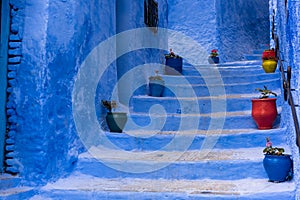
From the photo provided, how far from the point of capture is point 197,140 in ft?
12.0

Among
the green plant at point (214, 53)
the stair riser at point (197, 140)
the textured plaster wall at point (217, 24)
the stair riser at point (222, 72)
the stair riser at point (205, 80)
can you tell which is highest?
the textured plaster wall at point (217, 24)

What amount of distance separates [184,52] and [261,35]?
9.23 ft

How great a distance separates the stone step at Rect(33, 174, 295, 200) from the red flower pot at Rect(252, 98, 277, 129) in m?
1.02

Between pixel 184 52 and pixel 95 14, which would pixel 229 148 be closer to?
pixel 95 14

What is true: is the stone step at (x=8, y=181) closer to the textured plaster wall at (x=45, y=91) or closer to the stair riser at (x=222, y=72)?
the textured plaster wall at (x=45, y=91)

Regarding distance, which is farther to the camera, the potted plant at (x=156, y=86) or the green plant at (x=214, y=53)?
the green plant at (x=214, y=53)

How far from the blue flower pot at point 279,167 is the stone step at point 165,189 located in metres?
0.07

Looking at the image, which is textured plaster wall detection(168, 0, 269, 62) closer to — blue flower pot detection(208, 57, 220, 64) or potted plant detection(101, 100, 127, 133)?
blue flower pot detection(208, 57, 220, 64)

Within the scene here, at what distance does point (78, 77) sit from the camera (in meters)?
3.67

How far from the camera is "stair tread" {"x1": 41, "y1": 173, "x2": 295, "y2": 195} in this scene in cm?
262

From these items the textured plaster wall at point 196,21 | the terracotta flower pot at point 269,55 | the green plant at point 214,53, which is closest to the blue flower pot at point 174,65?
the terracotta flower pot at point 269,55

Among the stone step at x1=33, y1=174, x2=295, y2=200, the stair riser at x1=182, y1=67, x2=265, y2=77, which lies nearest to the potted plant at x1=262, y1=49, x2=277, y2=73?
the stair riser at x1=182, y1=67, x2=265, y2=77

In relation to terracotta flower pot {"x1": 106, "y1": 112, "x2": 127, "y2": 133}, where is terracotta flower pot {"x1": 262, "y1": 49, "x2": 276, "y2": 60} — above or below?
above

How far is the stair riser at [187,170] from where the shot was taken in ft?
9.76
